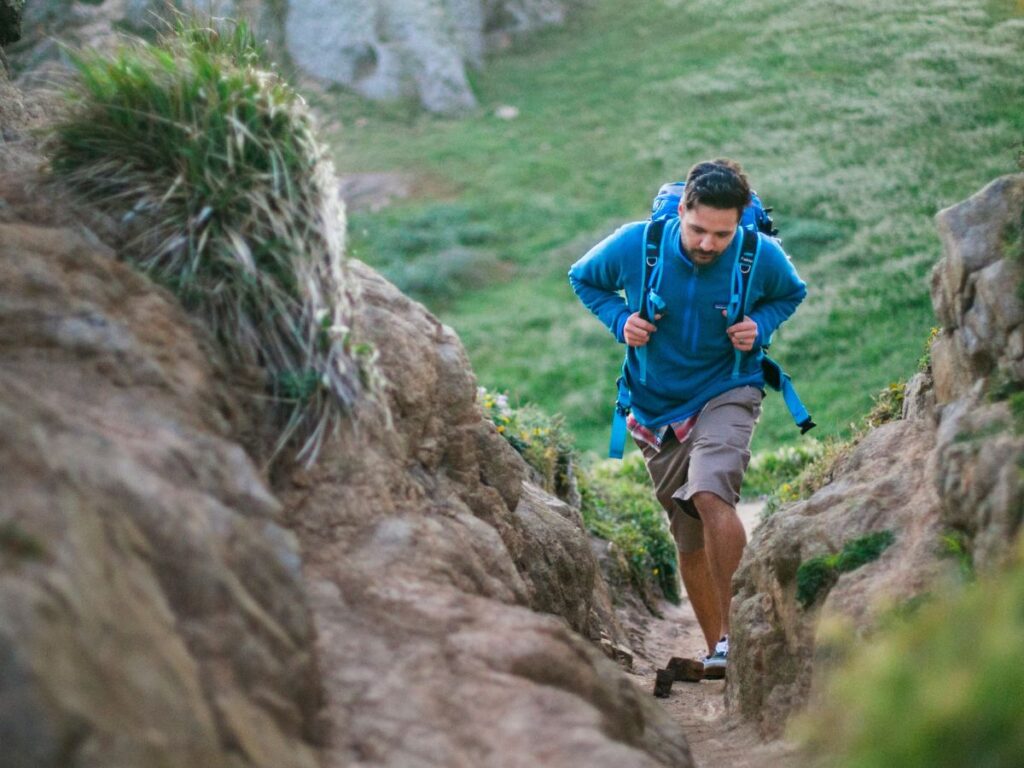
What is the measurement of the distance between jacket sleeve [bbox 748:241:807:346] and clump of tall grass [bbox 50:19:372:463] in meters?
2.88

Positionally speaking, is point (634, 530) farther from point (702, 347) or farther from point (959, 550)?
point (959, 550)

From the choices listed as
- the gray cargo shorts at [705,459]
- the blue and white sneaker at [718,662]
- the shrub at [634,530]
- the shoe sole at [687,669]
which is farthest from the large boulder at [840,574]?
the shrub at [634,530]

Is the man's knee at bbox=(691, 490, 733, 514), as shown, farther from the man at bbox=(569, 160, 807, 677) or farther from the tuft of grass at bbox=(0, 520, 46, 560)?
the tuft of grass at bbox=(0, 520, 46, 560)

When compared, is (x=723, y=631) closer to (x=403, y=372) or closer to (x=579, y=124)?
(x=403, y=372)

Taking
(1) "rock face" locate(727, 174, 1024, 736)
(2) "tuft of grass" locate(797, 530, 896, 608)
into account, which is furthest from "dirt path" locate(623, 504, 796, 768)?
(2) "tuft of grass" locate(797, 530, 896, 608)

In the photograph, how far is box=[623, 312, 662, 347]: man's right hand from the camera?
703 centimetres

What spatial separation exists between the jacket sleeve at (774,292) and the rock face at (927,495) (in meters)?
0.91

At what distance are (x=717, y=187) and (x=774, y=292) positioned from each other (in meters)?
0.86

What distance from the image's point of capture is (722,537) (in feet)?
22.5

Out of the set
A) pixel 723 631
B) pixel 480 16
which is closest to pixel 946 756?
pixel 723 631

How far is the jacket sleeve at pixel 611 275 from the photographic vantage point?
7277 mm

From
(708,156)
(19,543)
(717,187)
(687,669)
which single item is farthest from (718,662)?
(708,156)

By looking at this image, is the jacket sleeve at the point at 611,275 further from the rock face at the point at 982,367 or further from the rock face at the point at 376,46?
the rock face at the point at 376,46

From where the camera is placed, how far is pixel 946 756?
273cm
